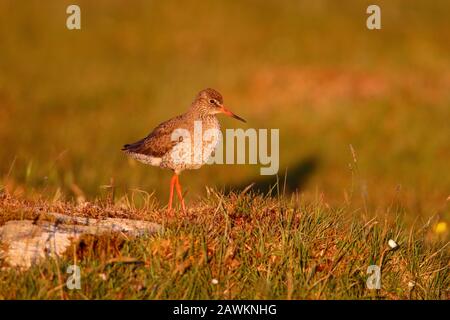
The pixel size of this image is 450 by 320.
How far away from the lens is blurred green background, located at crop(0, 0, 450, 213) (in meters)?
18.1

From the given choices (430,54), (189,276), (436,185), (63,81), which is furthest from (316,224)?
(430,54)

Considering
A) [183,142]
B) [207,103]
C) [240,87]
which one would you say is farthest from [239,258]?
[240,87]

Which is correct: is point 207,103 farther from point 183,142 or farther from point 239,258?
point 239,258

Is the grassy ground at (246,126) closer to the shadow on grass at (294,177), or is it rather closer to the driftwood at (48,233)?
the shadow on grass at (294,177)

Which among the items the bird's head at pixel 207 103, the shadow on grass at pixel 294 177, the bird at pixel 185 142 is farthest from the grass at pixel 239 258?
the shadow on grass at pixel 294 177

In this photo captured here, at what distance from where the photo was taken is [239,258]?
7.27 metres

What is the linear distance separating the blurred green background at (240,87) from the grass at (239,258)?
255 inches

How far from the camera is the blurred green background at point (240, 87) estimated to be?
18062 mm

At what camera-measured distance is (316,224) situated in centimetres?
789

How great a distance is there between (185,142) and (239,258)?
2.17 m

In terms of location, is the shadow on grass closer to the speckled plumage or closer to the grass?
the speckled plumage

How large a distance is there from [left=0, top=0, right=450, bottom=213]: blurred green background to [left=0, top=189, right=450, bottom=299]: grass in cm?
647

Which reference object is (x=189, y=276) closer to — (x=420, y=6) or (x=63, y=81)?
(x=63, y=81)
